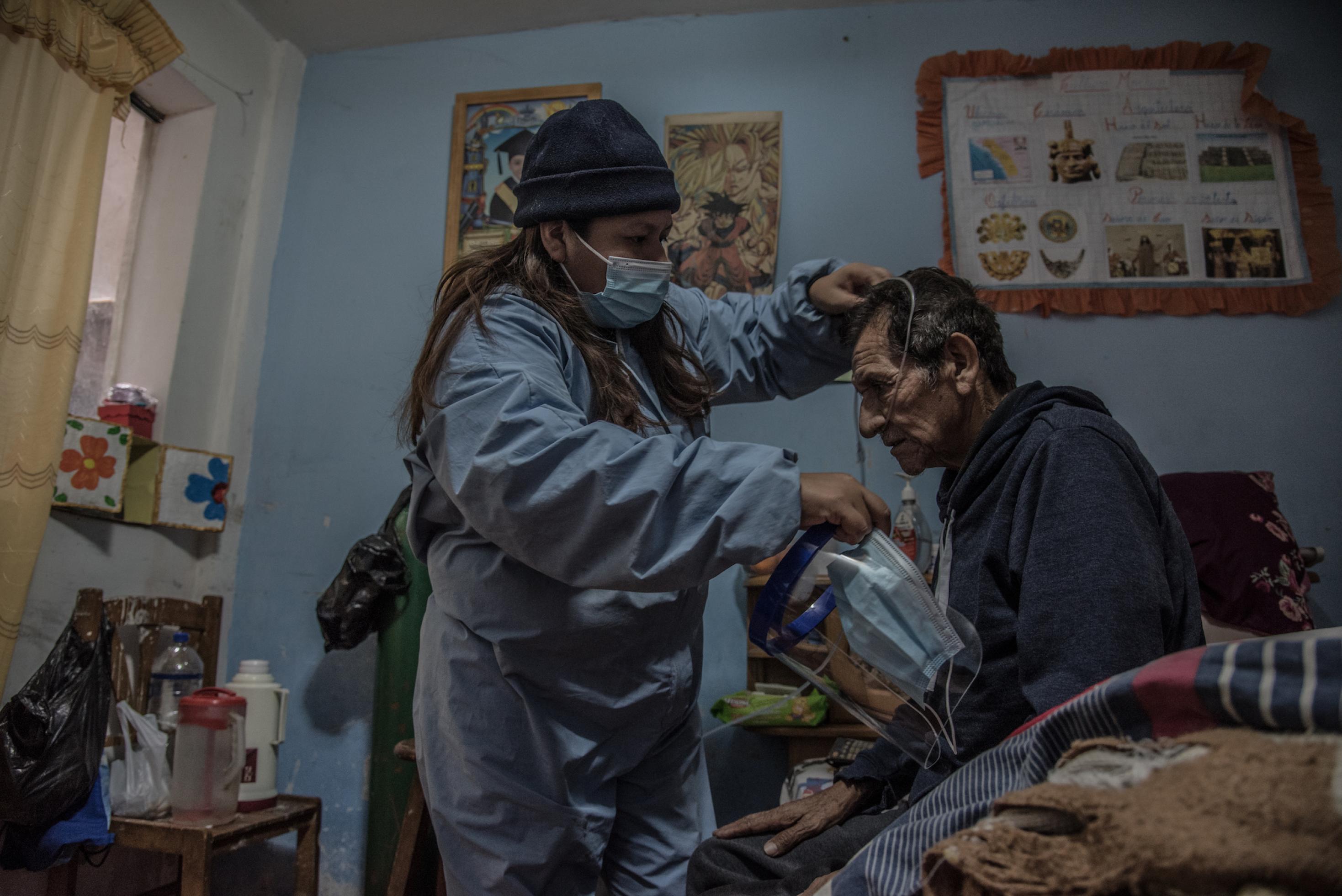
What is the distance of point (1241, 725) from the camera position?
507mm

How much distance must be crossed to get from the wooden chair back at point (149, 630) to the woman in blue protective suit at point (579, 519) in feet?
4.64

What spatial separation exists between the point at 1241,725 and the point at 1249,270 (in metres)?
2.56

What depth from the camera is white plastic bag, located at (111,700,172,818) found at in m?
2.12

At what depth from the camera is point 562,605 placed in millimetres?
1283

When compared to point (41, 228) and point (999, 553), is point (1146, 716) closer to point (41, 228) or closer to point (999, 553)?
point (999, 553)

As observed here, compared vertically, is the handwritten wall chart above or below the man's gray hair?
above

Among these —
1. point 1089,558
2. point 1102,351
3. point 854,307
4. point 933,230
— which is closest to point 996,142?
point 933,230

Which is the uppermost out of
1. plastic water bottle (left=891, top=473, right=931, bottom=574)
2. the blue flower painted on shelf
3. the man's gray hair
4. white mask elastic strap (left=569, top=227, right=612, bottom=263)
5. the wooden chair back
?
white mask elastic strap (left=569, top=227, right=612, bottom=263)

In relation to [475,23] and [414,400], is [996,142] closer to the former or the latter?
[475,23]

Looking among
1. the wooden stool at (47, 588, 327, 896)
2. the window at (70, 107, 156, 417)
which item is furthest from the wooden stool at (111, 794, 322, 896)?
the window at (70, 107, 156, 417)

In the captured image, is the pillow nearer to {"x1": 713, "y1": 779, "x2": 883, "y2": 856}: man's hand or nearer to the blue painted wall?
the blue painted wall

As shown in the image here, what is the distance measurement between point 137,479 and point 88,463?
229 mm

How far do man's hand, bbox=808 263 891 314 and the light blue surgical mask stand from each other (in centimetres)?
70

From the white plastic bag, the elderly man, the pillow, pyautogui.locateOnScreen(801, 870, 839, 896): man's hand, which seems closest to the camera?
pyautogui.locateOnScreen(801, 870, 839, 896): man's hand
